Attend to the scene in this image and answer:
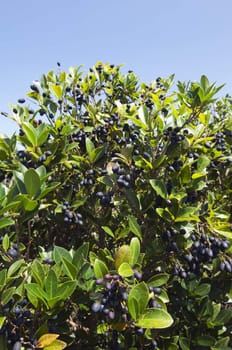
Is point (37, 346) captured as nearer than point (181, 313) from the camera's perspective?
Yes

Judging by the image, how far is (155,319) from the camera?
153 centimetres

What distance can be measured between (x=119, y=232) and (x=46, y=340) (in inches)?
40.5

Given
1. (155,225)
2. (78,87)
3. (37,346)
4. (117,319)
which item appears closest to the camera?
(37,346)

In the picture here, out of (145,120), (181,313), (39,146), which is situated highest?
(145,120)

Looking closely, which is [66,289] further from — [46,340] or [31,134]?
[31,134]

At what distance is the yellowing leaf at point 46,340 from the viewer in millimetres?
1494

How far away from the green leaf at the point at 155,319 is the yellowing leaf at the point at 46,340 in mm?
356

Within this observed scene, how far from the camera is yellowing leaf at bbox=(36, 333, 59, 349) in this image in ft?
4.90

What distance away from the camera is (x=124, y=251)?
170cm

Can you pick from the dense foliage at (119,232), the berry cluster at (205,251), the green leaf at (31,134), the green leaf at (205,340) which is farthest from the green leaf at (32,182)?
the green leaf at (205,340)

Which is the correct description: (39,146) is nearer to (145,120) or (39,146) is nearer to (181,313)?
(145,120)

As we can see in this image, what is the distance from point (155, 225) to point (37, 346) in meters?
0.93

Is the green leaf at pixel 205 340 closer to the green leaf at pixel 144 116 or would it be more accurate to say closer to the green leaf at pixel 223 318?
the green leaf at pixel 223 318

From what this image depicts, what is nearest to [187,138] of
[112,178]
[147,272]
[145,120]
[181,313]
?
[145,120]
